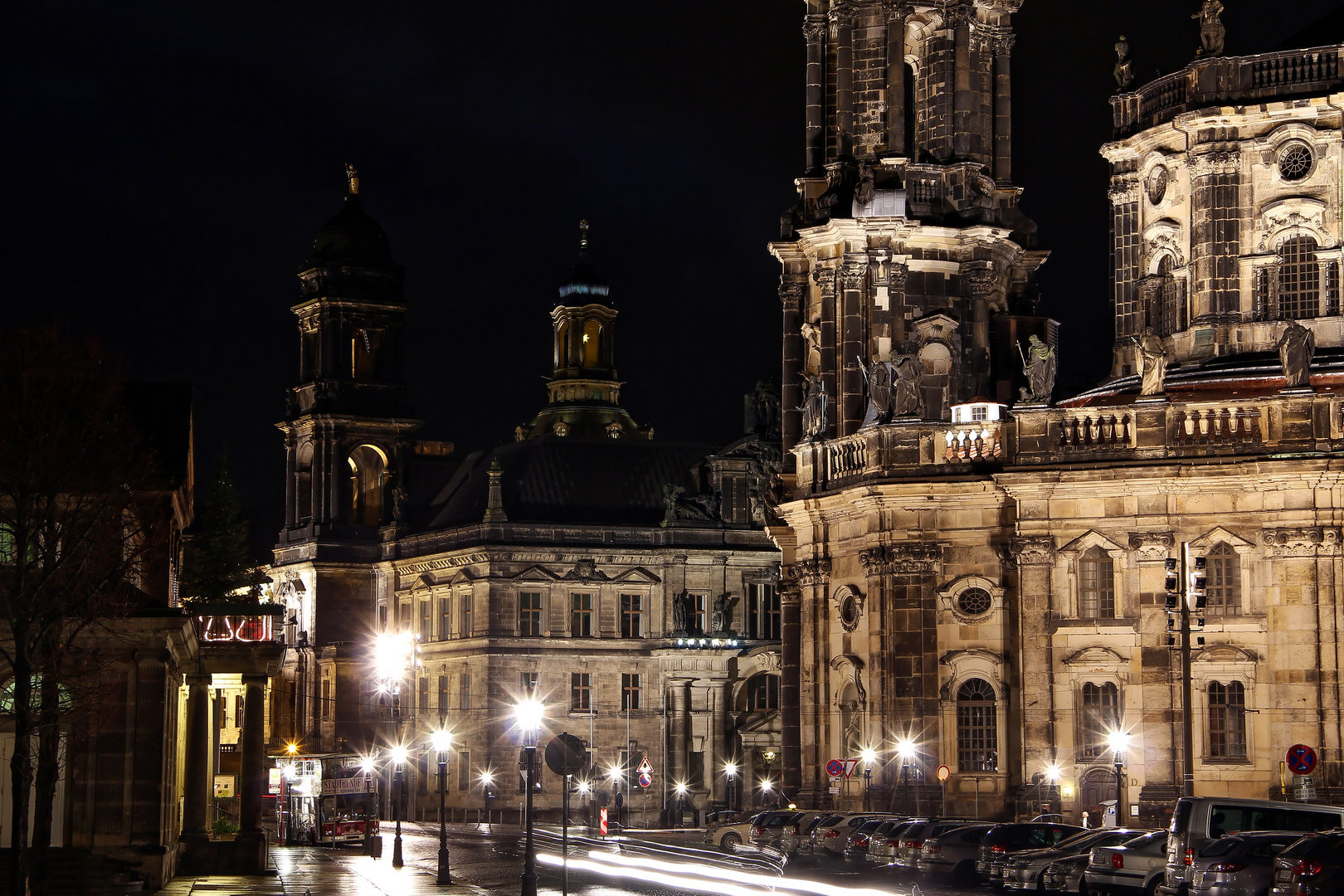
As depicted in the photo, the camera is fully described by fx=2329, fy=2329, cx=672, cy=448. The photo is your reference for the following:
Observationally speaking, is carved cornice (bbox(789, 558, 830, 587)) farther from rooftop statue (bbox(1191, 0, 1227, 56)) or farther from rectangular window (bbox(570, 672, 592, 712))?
rectangular window (bbox(570, 672, 592, 712))

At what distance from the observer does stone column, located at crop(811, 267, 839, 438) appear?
6700 cm

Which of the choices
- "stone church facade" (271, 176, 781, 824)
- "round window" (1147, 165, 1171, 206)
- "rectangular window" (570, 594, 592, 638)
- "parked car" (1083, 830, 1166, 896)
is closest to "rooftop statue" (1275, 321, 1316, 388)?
"round window" (1147, 165, 1171, 206)

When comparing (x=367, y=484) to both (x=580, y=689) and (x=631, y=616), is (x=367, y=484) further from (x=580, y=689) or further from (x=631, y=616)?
(x=580, y=689)

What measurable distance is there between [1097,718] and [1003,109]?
20.0 metres

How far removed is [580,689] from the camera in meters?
105

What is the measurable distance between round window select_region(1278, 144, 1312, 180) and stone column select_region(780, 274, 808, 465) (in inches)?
562

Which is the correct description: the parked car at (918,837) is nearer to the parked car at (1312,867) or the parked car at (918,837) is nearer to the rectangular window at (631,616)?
the parked car at (1312,867)

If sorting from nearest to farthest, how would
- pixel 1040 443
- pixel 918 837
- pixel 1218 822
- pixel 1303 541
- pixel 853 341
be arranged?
1. pixel 1218 822
2. pixel 918 837
3. pixel 1303 541
4. pixel 1040 443
5. pixel 853 341

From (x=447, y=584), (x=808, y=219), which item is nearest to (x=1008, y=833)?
(x=808, y=219)

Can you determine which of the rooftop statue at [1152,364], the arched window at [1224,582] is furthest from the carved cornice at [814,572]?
the arched window at [1224,582]

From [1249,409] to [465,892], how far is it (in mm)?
22977

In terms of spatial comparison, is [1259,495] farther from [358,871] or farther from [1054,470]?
[358,871]

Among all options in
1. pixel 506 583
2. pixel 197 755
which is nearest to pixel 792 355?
pixel 197 755

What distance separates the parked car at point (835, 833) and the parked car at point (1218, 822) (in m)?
15.2
